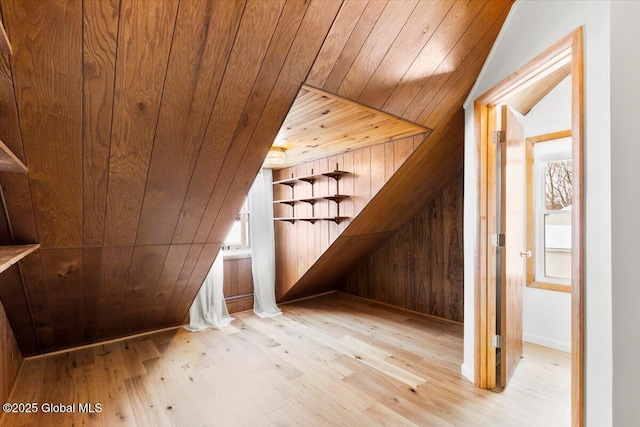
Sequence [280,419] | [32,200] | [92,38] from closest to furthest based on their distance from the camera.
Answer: [92,38], [32,200], [280,419]

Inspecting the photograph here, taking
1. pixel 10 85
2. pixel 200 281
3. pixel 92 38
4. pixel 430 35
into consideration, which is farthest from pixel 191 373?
pixel 430 35

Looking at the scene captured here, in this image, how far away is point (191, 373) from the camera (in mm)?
2324

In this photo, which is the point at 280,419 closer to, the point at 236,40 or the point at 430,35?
the point at 236,40

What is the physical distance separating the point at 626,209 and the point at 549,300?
208cm

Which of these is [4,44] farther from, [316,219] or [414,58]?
[316,219]

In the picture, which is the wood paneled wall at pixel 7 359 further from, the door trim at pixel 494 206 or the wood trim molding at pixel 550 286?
the wood trim molding at pixel 550 286

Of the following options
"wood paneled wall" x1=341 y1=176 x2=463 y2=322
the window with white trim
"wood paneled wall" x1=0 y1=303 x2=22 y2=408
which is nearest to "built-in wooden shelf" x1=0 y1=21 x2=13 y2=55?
"wood paneled wall" x1=0 y1=303 x2=22 y2=408

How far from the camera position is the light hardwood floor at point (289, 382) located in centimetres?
180

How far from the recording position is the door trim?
122 centimetres

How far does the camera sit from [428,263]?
365cm

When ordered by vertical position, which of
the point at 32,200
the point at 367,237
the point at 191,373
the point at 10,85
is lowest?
the point at 191,373

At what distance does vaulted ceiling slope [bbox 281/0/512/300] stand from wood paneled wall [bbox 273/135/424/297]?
0.46 feet

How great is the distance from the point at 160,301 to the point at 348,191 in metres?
2.05

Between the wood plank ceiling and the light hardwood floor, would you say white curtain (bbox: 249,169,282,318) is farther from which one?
the wood plank ceiling
